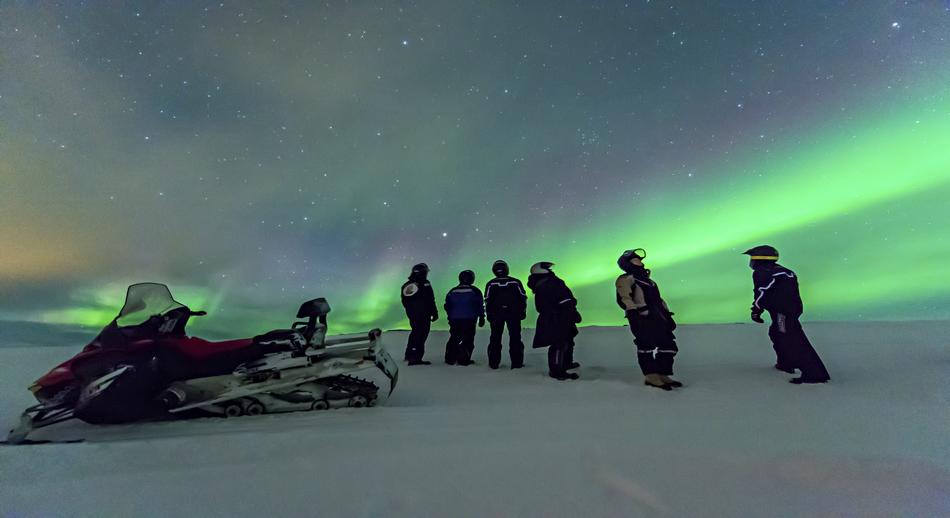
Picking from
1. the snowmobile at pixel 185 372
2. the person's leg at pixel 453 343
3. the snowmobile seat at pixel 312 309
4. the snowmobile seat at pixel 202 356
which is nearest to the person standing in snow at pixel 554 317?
the person's leg at pixel 453 343

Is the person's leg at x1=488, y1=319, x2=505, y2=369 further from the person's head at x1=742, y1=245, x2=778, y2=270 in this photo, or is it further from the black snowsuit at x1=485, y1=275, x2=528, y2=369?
the person's head at x1=742, y1=245, x2=778, y2=270

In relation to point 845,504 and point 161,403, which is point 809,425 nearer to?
point 845,504

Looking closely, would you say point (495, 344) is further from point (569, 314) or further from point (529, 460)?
point (529, 460)

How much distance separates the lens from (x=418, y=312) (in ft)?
33.0

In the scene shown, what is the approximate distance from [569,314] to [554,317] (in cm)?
28

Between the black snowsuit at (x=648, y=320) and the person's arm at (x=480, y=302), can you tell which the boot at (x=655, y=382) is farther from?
the person's arm at (x=480, y=302)

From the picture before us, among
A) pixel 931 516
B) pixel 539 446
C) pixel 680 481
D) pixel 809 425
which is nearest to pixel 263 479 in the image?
pixel 539 446

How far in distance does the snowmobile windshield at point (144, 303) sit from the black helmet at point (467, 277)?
5829 millimetres

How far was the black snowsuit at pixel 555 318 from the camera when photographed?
7676mm

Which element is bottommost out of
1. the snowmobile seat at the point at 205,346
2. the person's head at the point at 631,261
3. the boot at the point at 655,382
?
the boot at the point at 655,382

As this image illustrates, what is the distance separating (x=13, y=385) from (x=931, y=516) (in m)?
11.9

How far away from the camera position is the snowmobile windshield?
5.08m

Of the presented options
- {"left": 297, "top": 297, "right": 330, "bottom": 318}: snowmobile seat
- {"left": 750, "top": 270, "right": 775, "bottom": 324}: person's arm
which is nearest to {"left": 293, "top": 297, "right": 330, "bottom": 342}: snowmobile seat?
{"left": 297, "top": 297, "right": 330, "bottom": 318}: snowmobile seat

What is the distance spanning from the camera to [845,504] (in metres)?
2.38
